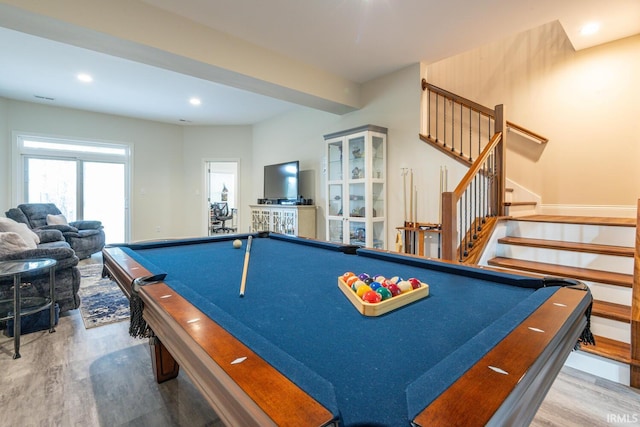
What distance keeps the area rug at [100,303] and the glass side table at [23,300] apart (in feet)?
1.04

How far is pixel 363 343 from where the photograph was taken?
80cm

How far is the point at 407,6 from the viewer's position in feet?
8.46

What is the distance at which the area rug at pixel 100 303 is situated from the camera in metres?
2.75

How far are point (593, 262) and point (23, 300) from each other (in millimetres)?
4627

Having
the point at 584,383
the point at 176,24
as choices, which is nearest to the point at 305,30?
the point at 176,24

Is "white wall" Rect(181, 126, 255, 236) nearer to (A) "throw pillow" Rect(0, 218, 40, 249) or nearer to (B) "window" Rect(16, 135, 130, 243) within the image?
(B) "window" Rect(16, 135, 130, 243)

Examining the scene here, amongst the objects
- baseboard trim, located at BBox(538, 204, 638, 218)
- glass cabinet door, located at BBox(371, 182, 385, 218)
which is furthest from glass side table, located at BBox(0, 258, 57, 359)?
baseboard trim, located at BBox(538, 204, 638, 218)

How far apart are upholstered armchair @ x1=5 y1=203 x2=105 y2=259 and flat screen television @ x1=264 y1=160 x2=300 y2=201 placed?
10.1 ft

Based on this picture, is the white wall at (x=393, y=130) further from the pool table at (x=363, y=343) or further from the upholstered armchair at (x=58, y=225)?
the upholstered armchair at (x=58, y=225)

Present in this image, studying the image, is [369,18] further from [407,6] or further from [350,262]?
[350,262]

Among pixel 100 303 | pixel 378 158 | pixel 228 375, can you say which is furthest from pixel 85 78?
pixel 228 375

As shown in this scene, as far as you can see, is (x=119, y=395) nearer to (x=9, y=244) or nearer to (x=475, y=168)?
(x=9, y=244)

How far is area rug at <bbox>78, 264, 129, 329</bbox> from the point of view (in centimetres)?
275

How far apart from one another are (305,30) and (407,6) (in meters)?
0.97
